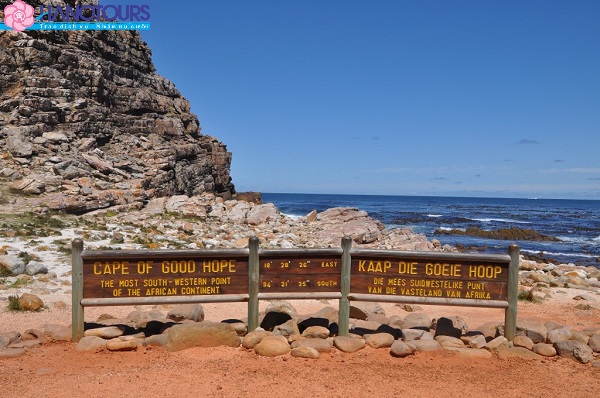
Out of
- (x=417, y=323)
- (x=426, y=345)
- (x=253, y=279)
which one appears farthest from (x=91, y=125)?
(x=426, y=345)

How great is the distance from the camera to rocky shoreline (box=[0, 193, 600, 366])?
24.3ft

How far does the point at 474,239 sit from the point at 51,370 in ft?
145

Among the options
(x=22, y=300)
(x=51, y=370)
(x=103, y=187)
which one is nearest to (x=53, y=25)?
(x=103, y=187)

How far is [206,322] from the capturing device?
7.84m

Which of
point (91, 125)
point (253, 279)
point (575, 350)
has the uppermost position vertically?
point (91, 125)

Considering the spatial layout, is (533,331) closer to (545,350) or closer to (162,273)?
(545,350)

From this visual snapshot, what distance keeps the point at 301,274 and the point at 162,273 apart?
234 centimetres

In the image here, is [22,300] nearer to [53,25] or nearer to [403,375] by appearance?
[403,375]

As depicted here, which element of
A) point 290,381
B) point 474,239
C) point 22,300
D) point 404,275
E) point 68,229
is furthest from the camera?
point 474,239

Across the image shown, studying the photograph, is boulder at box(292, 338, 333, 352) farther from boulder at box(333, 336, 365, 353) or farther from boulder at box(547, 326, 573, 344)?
boulder at box(547, 326, 573, 344)

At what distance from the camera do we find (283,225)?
121 feet

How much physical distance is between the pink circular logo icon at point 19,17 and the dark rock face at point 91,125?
993 mm

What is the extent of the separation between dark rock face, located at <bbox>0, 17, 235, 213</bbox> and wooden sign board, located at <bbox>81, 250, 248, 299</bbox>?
22.3 m

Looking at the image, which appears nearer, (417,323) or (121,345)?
(121,345)
